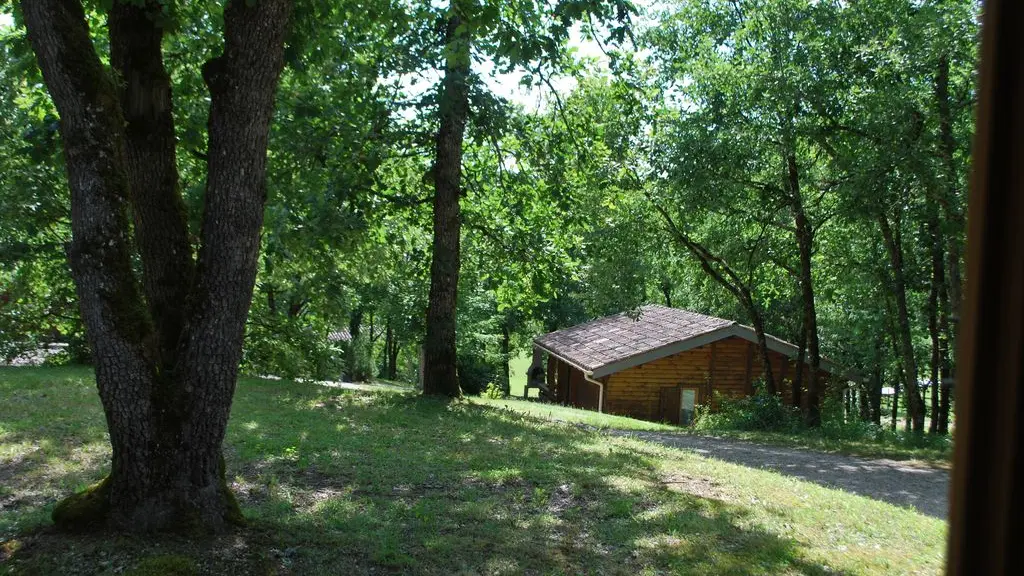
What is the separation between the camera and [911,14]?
14.1 m

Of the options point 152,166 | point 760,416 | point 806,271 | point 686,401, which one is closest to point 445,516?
point 152,166

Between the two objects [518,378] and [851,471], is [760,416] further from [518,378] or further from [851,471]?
[518,378]

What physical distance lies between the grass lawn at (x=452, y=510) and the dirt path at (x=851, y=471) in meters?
1.77

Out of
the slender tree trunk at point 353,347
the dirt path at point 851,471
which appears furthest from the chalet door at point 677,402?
the slender tree trunk at point 353,347

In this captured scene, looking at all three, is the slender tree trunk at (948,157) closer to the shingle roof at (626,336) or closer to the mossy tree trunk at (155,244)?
the shingle roof at (626,336)

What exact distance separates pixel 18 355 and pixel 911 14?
66.1ft

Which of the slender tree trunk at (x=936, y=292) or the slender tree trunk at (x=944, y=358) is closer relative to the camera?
the slender tree trunk at (x=936, y=292)

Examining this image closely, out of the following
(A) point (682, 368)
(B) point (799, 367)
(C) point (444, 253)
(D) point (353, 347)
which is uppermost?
(C) point (444, 253)

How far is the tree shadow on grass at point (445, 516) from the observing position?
5.08 m

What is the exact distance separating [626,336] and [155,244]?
25812mm

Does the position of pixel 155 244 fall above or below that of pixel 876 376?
above

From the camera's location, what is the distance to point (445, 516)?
249 inches

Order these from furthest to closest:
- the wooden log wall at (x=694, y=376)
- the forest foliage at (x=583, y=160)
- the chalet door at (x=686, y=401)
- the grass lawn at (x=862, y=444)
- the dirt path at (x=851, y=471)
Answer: the chalet door at (x=686, y=401) → the wooden log wall at (x=694, y=376) → the grass lawn at (x=862, y=444) → the forest foliage at (x=583, y=160) → the dirt path at (x=851, y=471)

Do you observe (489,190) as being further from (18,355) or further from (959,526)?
(959,526)
